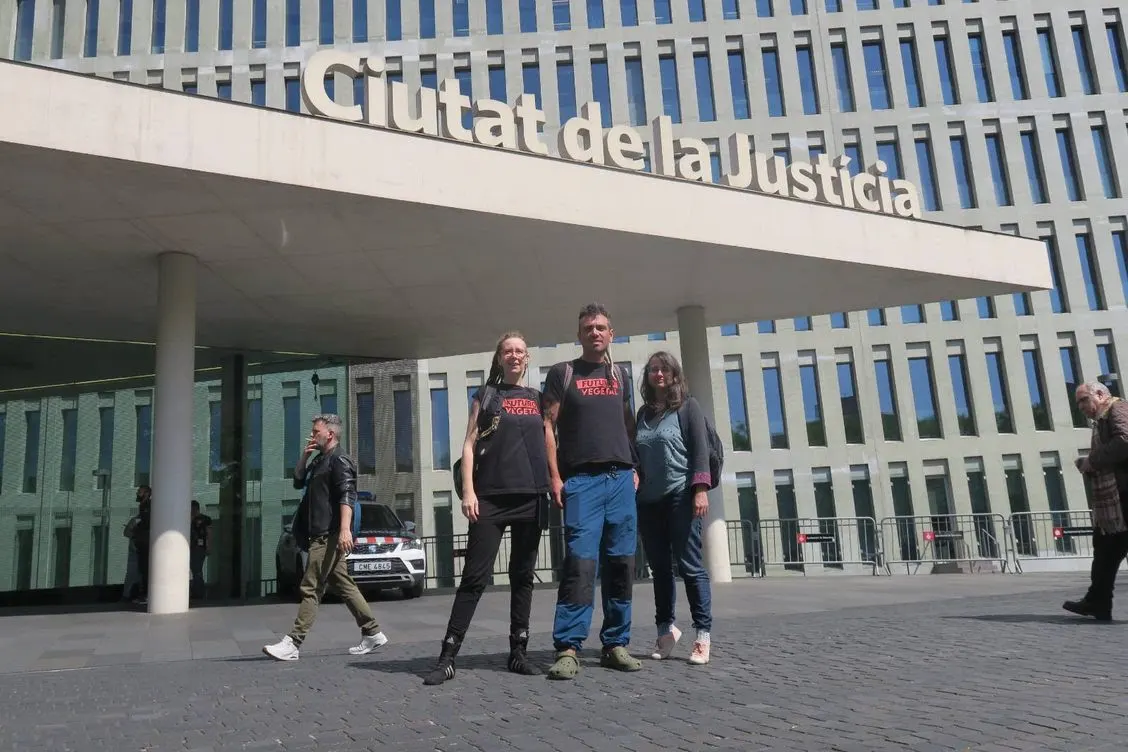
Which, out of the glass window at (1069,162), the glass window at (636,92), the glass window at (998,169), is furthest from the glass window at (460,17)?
the glass window at (1069,162)

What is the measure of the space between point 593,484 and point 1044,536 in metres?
21.1

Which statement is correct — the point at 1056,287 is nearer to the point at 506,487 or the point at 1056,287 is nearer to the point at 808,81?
the point at 808,81

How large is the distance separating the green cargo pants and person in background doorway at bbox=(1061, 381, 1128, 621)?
5.49 meters

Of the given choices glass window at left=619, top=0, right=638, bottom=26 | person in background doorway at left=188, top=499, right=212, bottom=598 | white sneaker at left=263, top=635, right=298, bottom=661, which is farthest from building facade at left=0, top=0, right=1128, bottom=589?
white sneaker at left=263, top=635, right=298, bottom=661

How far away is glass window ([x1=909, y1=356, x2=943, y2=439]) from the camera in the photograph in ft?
117

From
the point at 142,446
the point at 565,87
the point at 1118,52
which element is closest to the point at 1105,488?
the point at 142,446

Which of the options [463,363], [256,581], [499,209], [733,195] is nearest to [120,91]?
[499,209]

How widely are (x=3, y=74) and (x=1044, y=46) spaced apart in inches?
1488

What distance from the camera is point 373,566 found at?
13.5m

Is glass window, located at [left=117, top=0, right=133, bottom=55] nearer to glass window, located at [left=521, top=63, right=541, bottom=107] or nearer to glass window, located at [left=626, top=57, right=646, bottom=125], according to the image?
glass window, located at [left=521, top=63, right=541, bottom=107]

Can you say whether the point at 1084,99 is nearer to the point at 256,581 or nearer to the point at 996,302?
the point at 996,302

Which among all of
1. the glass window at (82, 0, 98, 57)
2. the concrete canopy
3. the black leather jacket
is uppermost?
the glass window at (82, 0, 98, 57)

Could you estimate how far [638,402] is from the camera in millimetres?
37906

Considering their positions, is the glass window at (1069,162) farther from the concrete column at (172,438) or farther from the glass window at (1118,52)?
the concrete column at (172,438)
